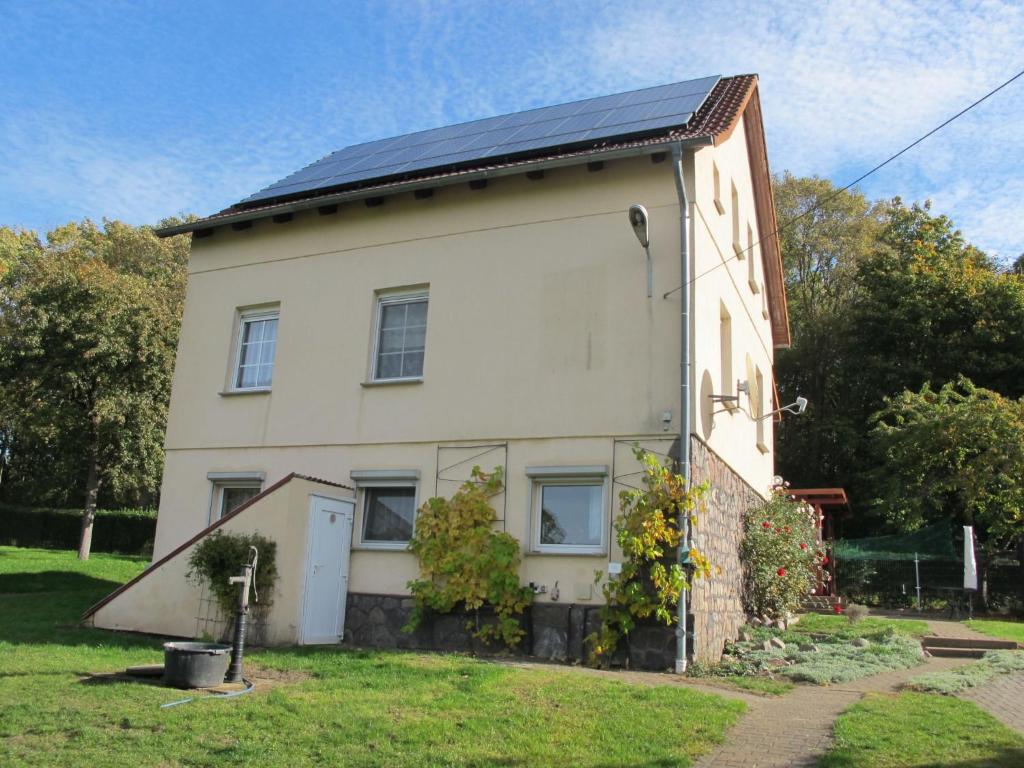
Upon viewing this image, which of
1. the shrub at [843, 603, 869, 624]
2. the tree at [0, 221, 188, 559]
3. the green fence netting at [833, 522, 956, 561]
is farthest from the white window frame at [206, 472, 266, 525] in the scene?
the green fence netting at [833, 522, 956, 561]

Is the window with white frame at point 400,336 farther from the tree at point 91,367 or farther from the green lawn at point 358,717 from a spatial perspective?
the tree at point 91,367

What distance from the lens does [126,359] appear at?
26.7m

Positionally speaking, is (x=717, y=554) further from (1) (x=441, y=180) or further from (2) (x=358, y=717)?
(1) (x=441, y=180)

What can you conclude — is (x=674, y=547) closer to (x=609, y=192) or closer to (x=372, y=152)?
(x=609, y=192)

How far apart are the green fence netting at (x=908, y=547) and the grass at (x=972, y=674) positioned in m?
10.3

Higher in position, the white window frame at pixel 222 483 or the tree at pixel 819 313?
the tree at pixel 819 313

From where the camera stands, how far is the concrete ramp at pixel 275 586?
1103 cm

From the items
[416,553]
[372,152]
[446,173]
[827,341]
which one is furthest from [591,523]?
[827,341]

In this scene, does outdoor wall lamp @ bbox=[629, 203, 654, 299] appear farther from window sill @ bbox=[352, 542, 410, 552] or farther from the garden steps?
the garden steps

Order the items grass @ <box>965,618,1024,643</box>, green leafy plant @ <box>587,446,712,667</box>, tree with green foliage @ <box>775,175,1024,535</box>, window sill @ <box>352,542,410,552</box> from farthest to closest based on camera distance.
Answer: tree with green foliage @ <box>775,175,1024,535</box>
grass @ <box>965,618,1024,643</box>
window sill @ <box>352,542,410,552</box>
green leafy plant @ <box>587,446,712,667</box>

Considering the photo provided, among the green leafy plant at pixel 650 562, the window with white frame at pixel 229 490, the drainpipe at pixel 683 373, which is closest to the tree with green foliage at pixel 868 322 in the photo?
the drainpipe at pixel 683 373

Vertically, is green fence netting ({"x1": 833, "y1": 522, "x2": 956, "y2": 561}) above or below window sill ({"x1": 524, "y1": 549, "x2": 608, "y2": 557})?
above

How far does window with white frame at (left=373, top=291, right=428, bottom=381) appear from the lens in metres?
12.9

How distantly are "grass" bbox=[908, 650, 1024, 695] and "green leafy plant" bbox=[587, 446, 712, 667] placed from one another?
2.57m
